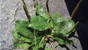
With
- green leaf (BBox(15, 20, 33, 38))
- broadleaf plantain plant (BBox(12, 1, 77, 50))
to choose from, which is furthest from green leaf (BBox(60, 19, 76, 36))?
green leaf (BBox(15, 20, 33, 38))

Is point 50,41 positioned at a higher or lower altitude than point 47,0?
lower

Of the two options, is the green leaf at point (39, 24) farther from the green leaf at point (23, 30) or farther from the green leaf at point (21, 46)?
the green leaf at point (21, 46)

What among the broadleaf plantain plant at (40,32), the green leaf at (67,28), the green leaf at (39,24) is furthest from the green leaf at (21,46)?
the green leaf at (67,28)

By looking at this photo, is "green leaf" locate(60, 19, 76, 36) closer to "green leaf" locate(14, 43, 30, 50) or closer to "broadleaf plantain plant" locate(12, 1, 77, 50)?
"broadleaf plantain plant" locate(12, 1, 77, 50)

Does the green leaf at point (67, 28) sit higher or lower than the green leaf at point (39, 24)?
lower

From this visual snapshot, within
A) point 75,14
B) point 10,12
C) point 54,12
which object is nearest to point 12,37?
point 10,12

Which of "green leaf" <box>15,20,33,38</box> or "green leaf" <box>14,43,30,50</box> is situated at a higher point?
"green leaf" <box>15,20,33,38</box>

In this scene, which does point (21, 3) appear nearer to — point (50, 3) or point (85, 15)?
point (50, 3)

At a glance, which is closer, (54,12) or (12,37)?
(12,37)

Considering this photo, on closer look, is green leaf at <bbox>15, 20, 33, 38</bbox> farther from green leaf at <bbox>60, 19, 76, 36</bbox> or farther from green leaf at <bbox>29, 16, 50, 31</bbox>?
green leaf at <bbox>60, 19, 76, 36</bbox>
